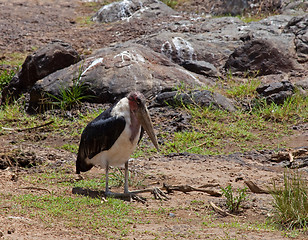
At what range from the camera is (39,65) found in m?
9.61

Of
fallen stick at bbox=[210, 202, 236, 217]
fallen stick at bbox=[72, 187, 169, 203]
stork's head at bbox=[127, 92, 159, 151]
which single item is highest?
stork's head at bbox=[127, 92, 159, 151]

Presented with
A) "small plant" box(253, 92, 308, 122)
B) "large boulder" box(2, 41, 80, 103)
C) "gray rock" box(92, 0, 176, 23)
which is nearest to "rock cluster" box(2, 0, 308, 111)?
"large boulder" box(2, 41, 80, 103)

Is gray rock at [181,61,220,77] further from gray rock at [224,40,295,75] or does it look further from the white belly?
the white belly

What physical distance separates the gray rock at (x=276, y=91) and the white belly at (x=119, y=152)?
4729mm

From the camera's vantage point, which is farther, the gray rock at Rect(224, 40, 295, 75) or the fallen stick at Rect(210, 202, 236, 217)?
the gray rock at Rect(224, 40, 295, 75)

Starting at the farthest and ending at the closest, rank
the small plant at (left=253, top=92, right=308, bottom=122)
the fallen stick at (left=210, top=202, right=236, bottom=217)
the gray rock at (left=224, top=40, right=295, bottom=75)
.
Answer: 1. the gray rock at (left=224, top=40, right=295, bottom=75)
2. the small plant at (left=253, top=92, right=308, bottom=122)
3. the fallen stick at (left=210, top=202, right=236, bottom=217)

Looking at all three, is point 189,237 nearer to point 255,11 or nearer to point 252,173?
point 252,173

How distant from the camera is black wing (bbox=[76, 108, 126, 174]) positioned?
4844 mm

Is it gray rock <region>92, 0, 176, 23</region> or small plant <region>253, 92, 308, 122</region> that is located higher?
gray rock <region>92, 0, 176, 23</region>

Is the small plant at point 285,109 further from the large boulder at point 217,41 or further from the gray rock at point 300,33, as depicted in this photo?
the gray rock at point 300,33

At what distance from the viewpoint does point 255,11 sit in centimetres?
1620

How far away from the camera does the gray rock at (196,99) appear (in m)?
8.61

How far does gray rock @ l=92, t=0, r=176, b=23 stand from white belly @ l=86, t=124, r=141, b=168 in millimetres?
11693

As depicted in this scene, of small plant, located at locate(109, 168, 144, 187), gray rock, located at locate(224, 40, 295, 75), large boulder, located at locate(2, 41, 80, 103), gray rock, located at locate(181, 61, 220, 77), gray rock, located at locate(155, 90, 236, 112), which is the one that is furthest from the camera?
gray rock, located at locate(224, 40, 295, 75)
